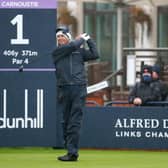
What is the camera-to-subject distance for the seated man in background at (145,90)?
1667cm

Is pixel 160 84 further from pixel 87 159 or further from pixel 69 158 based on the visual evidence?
pixel 69 158

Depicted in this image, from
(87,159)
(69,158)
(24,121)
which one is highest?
(24,121)

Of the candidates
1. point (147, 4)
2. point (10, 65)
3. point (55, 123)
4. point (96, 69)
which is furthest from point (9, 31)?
point (147, 4)

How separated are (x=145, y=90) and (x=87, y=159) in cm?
269

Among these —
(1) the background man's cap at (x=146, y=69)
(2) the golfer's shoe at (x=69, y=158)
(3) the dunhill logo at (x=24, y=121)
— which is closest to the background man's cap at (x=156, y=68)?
(1) the background man's cap at (x=146, y=69)

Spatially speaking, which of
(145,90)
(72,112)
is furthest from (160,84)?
(72,112)

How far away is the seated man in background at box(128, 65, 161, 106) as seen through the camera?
16.7 meters

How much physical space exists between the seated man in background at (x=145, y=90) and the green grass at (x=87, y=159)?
1.05 metres

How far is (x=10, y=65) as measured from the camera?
52.7 feet

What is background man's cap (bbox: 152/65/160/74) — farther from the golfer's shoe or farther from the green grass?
the golfer's shoe

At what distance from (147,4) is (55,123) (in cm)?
989

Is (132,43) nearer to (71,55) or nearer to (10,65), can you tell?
(10,65)

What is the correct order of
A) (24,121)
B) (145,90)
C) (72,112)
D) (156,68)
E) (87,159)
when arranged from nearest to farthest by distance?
(72,112), (87,159), (24,121), (145,90), (156,68)

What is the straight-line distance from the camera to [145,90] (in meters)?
16.9
